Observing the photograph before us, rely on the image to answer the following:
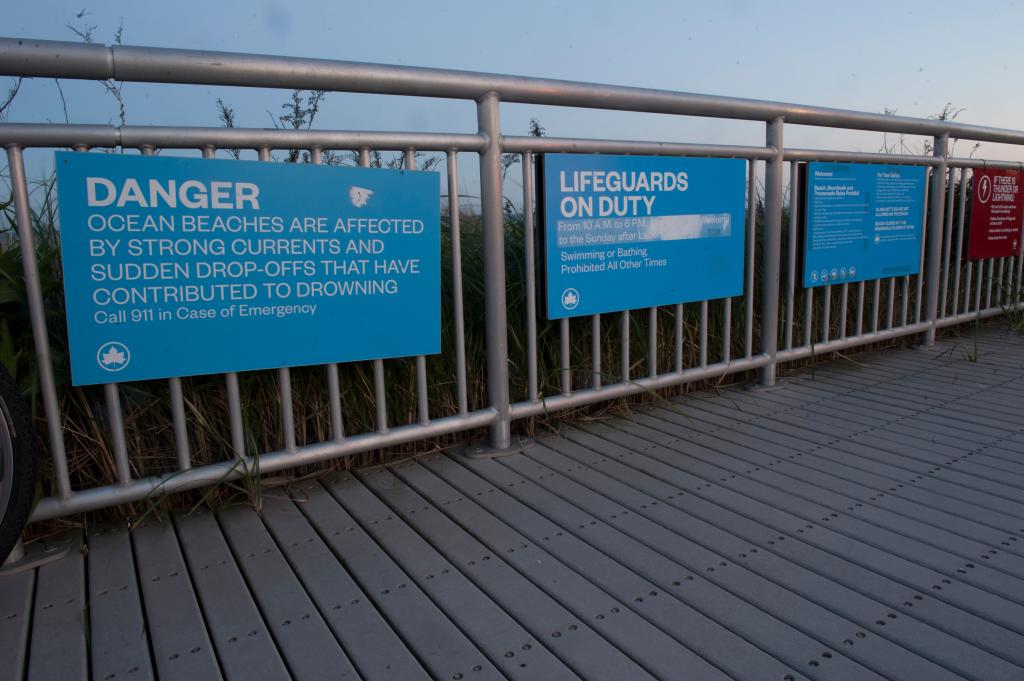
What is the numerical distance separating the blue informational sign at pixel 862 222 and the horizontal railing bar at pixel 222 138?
218 centimetres

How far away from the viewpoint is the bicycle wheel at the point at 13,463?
1869 mm

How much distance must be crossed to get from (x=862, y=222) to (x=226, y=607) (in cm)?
391

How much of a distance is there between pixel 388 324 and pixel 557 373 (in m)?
0.94

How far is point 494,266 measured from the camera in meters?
2.96

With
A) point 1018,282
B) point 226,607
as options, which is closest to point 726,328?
point 226,607

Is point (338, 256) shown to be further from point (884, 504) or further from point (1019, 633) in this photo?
point (1019, 633)

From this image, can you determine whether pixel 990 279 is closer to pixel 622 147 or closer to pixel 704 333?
pixel 704 333

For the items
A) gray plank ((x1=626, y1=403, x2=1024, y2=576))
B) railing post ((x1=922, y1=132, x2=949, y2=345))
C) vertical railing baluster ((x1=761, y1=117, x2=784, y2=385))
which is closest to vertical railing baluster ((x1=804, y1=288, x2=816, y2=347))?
vertical railing baluster ((x1=761, y1=117, x2=784, y2=385))

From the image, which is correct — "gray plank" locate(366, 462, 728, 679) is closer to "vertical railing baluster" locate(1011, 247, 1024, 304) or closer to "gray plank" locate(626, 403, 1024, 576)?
"gray plank" locate(626, 403, 1024, 576)

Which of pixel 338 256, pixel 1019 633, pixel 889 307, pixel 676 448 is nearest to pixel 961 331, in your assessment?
pixel 889 307

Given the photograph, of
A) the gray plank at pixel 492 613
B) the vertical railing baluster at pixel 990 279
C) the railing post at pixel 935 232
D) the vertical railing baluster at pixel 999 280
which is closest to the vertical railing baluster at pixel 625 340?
the gray plank at pixel 492 613

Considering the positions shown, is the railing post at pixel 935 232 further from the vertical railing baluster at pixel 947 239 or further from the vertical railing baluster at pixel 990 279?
the vertical railing baluster at pixel 990 279

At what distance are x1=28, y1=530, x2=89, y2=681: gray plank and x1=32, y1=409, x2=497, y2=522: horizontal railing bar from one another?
15cm

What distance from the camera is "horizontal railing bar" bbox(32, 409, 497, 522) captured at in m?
2.24
